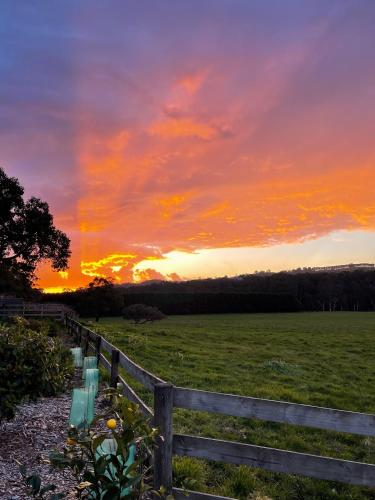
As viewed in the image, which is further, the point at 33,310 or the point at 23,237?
the point at 23,237

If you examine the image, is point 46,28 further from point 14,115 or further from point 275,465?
point 275,465

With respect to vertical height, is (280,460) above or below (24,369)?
below

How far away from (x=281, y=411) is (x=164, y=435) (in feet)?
3.61

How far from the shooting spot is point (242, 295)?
72125 millimetres

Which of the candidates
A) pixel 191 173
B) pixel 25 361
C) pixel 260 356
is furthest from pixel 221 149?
pixel 25 361

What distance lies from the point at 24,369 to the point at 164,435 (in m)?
3.30

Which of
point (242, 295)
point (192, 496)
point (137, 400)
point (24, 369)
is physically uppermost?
point (242, 295)

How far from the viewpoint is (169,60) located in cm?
1308

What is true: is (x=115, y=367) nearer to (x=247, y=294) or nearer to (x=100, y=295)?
(x=100, y=295)

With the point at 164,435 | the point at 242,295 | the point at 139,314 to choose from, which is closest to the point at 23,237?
the point at 139,314

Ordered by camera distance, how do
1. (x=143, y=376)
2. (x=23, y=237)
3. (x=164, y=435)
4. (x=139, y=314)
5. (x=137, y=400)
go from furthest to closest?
(x=139, y=314), (x=23, y=237), (x=137, y=400), (x=143, y=376), (x=164, y=435)

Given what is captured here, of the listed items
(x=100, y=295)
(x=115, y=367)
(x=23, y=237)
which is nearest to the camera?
(x=115, y=367)

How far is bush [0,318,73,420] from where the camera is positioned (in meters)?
6.14

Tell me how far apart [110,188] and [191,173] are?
3.77 m
